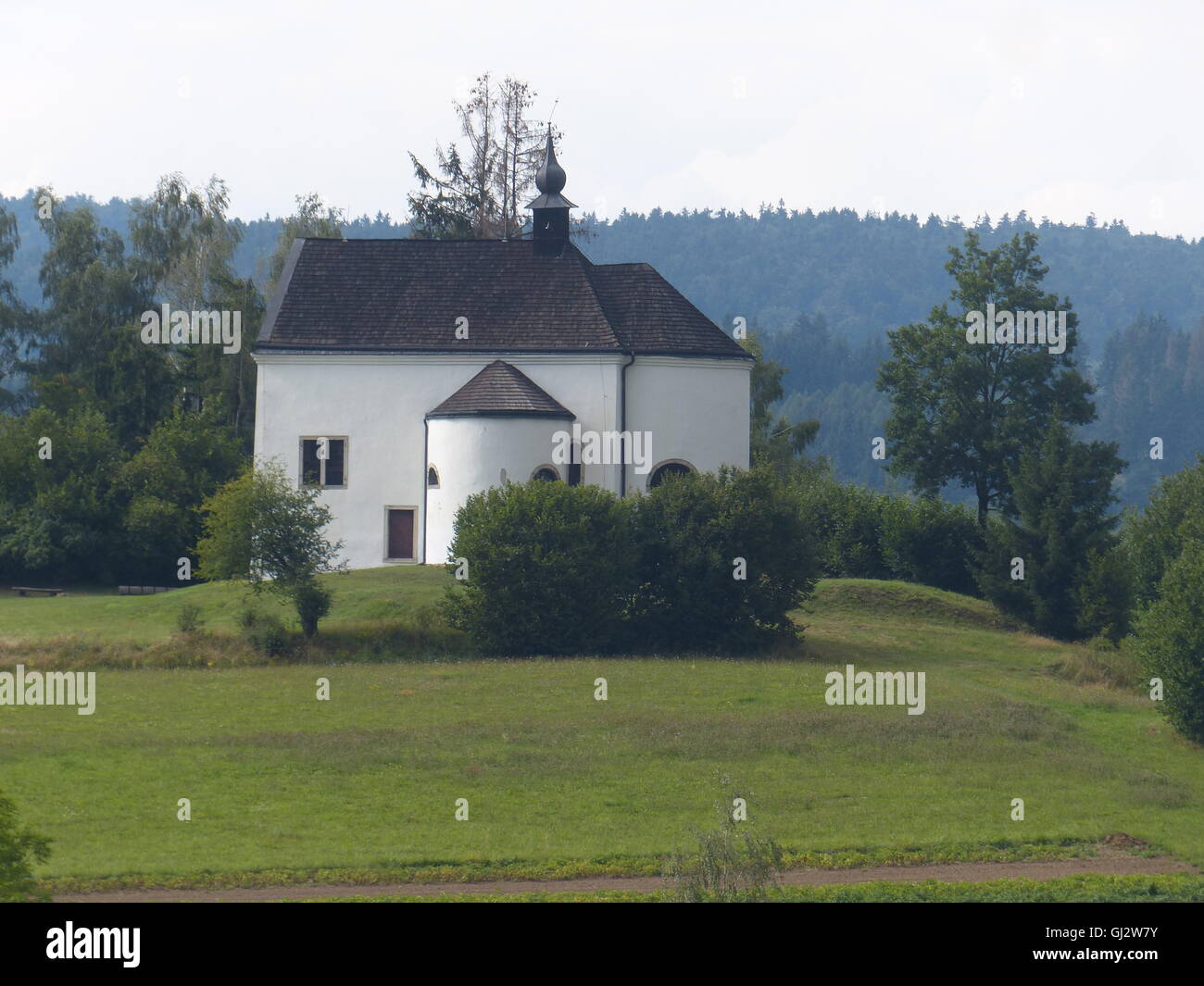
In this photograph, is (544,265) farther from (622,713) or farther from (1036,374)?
(622,713)

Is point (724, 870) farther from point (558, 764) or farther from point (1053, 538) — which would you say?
point (1053, 538)

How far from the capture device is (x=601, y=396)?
144 feet

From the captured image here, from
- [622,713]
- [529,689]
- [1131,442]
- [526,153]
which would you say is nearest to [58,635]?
[529,689]

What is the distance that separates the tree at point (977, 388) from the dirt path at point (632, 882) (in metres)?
35.7

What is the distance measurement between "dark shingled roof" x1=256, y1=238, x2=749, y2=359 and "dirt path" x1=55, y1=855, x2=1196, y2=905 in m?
26.7

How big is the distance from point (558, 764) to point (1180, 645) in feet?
41.8

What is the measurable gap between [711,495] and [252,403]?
116 feet

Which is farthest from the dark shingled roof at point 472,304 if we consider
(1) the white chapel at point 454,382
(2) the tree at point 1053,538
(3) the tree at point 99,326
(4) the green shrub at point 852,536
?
(3) the tree at point 99,326

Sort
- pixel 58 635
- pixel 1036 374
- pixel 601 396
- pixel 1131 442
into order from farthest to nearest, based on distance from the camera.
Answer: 1. pixel 1131 442
2. pixel 1036 374
3. pixel 601 396
4. pixel 58 635

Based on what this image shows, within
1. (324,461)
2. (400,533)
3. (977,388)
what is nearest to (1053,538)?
(977,388)

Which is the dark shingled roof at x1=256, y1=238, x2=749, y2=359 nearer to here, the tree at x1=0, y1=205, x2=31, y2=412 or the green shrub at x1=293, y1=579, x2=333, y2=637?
the green shrub at x1=293, y1=579, x2=333, y2=637

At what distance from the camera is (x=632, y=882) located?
17.8m

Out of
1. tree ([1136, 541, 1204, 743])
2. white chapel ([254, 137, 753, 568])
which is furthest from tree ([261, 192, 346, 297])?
tree ([1136, 541, 1204, 743])

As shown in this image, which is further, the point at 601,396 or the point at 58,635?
the point at 601,396
